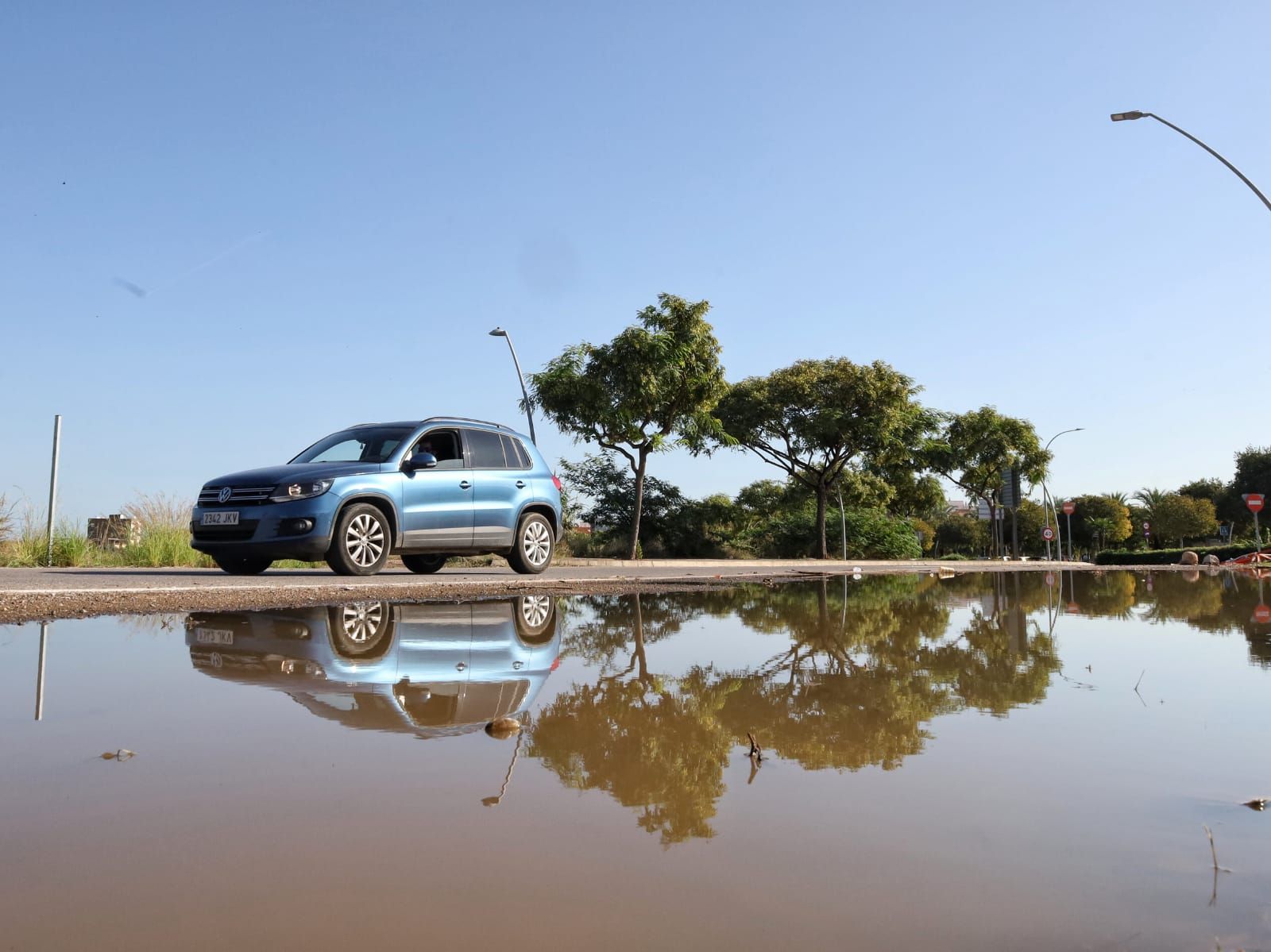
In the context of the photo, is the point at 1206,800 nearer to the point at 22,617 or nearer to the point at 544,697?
the point at 544,697

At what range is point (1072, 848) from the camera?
2.18 meters

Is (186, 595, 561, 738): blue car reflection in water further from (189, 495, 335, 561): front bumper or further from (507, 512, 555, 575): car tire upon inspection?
(507, 512, 555, 575): car tire

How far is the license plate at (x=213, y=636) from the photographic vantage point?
5.61 m

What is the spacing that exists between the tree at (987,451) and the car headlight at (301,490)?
5129 centimetres

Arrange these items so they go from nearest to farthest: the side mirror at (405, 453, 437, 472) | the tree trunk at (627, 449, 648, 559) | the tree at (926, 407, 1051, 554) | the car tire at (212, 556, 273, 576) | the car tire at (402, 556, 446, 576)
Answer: the side mirror at (405, 453, 437, 472)
the car tire at (212, 556, 273, 576)
the car tire at (402, 556, 446, 576)
the tree trunk at (627, 449, 648, 559)
the tree at (926, 407, 1051, 554)

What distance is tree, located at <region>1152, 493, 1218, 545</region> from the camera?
78125mm

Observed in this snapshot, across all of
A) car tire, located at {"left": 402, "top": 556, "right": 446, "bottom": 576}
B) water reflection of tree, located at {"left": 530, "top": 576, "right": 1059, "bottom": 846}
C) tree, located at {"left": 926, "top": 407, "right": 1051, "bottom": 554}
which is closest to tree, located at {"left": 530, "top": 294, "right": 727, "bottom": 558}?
car tire, located at {"left": 402, "top": 556, "right": 446, "bottom": 576}

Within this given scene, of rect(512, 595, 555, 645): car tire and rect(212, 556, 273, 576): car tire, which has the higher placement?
rect(212, 556, 273, 576): car tire

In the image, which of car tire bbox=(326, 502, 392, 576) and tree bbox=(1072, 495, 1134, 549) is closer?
car tire bbox=(326, 502, 392, 576)

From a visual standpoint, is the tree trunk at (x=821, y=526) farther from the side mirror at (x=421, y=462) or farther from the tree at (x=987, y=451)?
the side mirror at (x=421, y=462)

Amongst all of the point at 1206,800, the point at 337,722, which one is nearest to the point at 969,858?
the point at 1206,800

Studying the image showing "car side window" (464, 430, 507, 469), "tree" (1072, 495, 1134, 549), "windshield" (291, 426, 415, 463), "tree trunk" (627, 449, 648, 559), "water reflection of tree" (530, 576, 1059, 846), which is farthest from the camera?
"tree" (1072, 495, 1134, 549)

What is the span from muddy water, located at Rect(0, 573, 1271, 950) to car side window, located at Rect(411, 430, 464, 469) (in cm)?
651

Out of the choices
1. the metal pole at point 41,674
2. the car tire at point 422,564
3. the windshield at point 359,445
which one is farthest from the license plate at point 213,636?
the car tire at point 422,564
